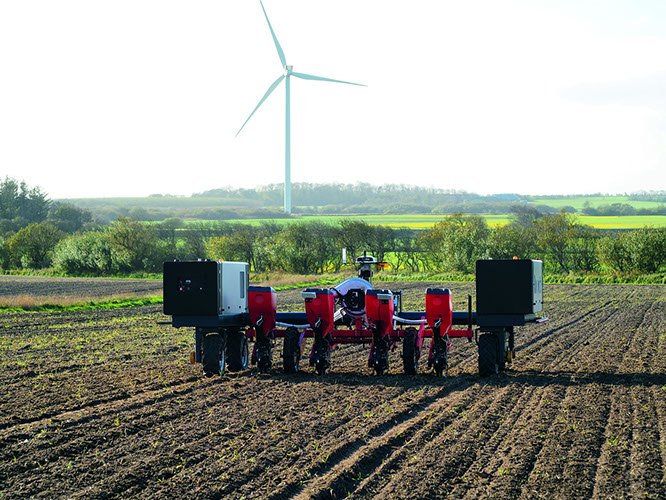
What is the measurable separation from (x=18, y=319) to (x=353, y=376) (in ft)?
59.6

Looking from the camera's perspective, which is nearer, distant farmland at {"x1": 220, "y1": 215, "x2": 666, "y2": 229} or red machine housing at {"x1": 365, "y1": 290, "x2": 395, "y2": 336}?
red machine housing at {"x1": 365, "y1": 290, "x2": 395, "y2": 336}

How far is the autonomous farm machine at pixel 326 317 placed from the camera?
14.3m

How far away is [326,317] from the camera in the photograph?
1466 cm

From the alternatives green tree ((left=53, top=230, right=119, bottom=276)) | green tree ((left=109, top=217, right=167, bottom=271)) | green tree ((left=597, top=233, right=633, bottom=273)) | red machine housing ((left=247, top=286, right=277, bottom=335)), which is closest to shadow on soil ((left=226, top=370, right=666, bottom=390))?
red machine housing ((left=247, top=286, right=277, bottom=335))

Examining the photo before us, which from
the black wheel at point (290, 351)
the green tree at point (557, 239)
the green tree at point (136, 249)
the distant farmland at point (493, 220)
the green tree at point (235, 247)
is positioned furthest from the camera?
the distant farmland at point (493, 220)

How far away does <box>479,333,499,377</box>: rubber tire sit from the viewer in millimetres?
14719

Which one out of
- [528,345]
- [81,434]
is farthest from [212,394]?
[528,345]

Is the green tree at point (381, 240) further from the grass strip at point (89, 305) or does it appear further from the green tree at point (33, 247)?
the grass strip at point (89, 305)

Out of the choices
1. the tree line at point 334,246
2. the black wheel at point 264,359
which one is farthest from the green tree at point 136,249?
the black wheel at point 264,359

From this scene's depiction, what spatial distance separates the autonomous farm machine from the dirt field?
16.5 inches

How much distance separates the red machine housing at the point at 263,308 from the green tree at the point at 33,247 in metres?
70.8

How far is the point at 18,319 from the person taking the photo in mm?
28406

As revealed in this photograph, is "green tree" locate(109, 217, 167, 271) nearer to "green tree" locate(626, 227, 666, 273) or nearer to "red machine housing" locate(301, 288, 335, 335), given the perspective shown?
"green tree" locate(626, 227, 666, 273)

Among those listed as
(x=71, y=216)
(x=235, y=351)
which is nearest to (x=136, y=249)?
(x=71, y=216)
